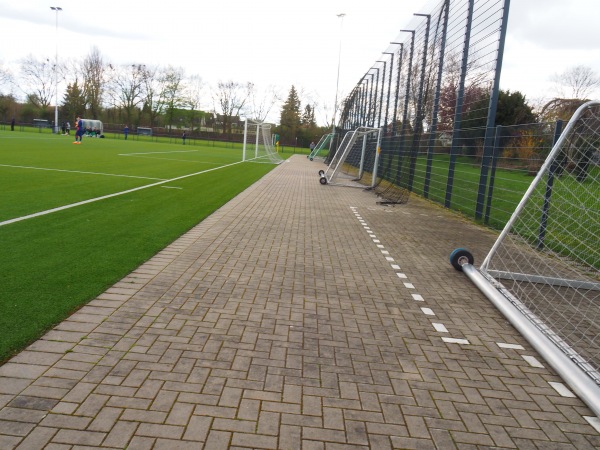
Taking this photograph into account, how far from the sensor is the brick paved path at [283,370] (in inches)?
110

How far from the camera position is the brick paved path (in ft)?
9.15

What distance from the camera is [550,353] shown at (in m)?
4.00

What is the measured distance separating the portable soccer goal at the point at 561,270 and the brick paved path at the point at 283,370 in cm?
16

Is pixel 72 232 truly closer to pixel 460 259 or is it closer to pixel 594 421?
pixel 460 259

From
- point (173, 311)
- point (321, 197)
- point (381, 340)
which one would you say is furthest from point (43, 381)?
point (321, 197)

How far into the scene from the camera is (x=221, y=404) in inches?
119

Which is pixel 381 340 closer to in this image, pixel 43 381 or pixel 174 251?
pixel 43 381

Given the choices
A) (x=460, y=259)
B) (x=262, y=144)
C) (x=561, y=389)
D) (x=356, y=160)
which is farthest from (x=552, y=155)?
(x=262, y=144)

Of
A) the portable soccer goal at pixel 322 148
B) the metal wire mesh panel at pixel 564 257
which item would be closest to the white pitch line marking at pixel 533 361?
the metal wire mesh panel at pixel 564 257

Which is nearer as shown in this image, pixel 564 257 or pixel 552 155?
pixel 552 155

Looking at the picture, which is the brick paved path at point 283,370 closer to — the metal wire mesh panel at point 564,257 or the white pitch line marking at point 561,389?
the white pitch line marking at point 561,389

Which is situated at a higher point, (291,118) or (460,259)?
(291,118)

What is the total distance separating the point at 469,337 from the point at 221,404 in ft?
8.28

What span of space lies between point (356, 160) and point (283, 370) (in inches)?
1052
